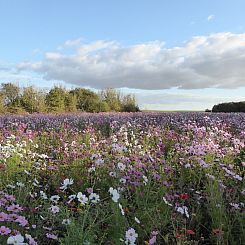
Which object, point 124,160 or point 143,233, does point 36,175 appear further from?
point 143,233

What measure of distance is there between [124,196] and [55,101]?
21.7 meters

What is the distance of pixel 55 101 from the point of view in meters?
25.1

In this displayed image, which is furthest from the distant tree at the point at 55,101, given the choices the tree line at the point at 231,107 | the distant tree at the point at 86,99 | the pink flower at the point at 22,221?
the pink flower at the point at 22,221

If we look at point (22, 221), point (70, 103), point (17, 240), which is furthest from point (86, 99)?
point (17, 240)

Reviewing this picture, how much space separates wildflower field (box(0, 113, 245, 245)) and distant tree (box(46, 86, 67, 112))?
17.0m

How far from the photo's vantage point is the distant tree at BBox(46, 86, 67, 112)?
24.4m

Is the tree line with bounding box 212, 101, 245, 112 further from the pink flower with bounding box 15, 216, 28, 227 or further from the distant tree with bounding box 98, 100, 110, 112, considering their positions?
the pink flower with bounding box 15, 216, 28, 227

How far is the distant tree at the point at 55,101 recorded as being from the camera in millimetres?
24444

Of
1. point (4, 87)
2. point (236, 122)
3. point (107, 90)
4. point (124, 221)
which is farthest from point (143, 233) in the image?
point (107, 90)

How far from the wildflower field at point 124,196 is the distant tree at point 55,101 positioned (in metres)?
17.0

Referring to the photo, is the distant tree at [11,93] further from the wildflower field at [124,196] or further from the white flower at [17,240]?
the white flower at [17,240]

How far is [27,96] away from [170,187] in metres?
21.3

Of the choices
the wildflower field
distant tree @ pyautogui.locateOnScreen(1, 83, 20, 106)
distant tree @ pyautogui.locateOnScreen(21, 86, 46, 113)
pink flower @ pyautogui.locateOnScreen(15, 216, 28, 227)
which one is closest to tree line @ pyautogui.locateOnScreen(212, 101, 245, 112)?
distant tree @ pyautogui.locateOnScreen(21, 86, 46, 113)

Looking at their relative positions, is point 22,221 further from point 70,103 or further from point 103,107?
point 103,107
